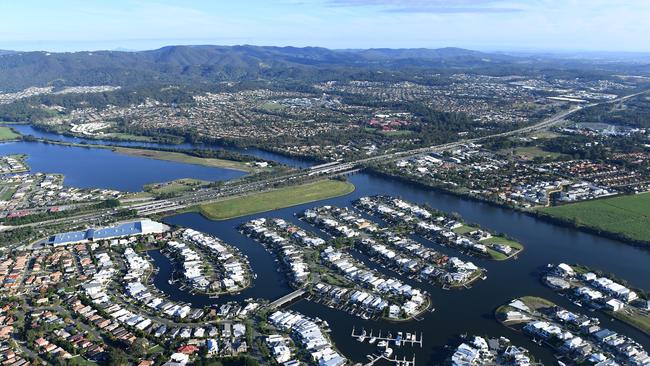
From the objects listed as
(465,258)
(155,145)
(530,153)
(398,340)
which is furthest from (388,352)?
(155,145)

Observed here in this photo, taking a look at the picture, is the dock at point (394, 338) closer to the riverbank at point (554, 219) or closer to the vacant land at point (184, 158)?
the riverbank at point (554, 219)

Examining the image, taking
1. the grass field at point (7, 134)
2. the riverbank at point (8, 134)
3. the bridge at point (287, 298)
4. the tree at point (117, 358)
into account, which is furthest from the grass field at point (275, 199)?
the grass field at point (7, 134)

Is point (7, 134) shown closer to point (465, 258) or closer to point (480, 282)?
point (465, 258)

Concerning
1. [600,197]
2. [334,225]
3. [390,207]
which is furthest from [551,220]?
[334,225]

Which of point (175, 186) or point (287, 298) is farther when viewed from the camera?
point (175, 186)

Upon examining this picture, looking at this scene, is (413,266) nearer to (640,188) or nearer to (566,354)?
(566,354)

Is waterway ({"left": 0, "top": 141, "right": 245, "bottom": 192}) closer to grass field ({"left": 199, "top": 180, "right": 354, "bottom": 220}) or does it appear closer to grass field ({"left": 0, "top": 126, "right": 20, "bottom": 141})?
grass field ({"left": 199, "top": 180, "right": 354, "bottom": 220})
